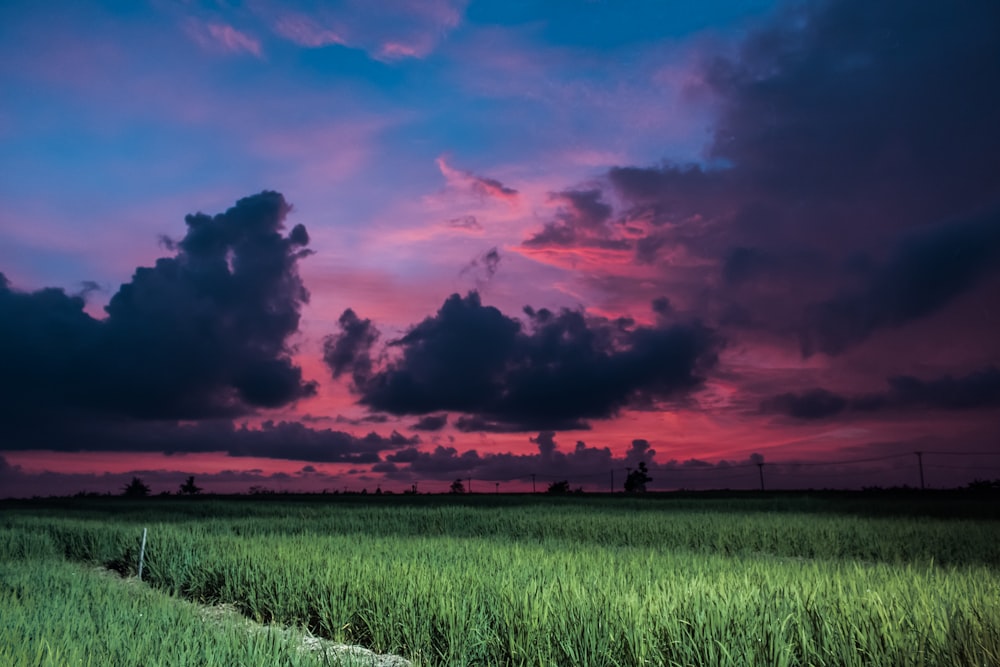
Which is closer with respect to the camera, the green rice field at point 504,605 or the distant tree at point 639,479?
the green rice field at point 504,605

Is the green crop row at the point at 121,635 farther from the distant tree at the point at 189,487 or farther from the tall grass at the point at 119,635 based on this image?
the distant tree at the point at 189,487

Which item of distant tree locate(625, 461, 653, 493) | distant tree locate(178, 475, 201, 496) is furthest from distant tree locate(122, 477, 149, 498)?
distant tree locate(625, 461, 653, 493)

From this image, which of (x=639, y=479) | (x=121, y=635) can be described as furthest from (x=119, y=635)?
(x=639, y=479)

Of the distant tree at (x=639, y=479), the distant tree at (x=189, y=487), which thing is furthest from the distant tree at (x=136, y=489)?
the distant tree at (x=639, y=479)

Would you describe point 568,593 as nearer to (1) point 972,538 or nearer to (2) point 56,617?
(2) point 56,617

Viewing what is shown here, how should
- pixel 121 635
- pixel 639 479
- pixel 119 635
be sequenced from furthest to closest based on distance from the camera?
pixel 639 479, pixel 121 635, pixel 119 635

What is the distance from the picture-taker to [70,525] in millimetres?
19375

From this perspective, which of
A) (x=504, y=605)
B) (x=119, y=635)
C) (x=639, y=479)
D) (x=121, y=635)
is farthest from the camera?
(x=639, y=479)

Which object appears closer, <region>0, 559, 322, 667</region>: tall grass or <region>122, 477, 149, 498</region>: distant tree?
<region>0, 559, 322, 667</region>: tall grass

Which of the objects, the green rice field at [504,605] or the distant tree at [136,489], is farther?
the distant tree at [136,489]

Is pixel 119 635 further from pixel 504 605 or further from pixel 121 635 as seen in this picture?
pixel 504 605

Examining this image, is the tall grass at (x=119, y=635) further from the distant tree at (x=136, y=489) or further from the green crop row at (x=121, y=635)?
the distant tree at (x=136, y=489)

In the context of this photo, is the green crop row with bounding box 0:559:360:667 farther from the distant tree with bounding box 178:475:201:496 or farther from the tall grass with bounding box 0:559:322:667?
the distant tree with bounding box 178:475:201:496

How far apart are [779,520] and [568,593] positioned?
43.9 feet
